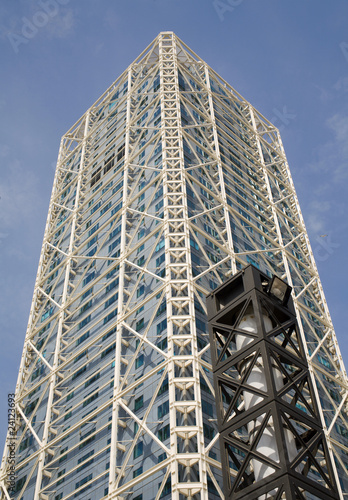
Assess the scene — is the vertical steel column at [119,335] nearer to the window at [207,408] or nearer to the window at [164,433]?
the window at [164,433]

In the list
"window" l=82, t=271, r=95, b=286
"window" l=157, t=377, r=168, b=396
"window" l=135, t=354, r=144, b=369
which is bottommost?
"window" l=157, t=377, r=168, b=396

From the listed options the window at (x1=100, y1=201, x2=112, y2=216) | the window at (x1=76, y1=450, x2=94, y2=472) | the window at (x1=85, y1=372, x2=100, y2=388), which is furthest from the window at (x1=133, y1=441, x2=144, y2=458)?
the window at (x1=100, y1=201, x2=112, y2=216)

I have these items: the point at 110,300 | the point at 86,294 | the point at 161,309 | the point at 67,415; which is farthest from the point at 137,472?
the point at 86,294

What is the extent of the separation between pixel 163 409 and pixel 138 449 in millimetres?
3505

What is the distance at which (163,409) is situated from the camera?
48969mm

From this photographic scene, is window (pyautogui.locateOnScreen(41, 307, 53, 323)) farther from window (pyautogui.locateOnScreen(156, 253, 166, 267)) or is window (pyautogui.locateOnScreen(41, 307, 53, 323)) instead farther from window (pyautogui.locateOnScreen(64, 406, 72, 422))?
window (pyautogui.locateOnScreen(156, 253, 166, 267))

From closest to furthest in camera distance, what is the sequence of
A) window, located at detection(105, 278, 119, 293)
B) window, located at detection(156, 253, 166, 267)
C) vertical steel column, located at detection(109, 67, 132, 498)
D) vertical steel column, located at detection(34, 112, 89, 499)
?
1. vertical steel column, located at detection(109, 67, 132, 498)
2. vertical steel column, located at detection(34, 112, 89, 499)
3. window, located at detection(156, 253, 166, 267)
4. window, located at detection(105, 278, 119, 293)

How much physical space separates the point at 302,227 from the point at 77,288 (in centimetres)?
3372

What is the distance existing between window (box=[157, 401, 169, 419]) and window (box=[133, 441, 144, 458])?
2.53 metres

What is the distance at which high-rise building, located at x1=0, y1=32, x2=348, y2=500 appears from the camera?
49.2m

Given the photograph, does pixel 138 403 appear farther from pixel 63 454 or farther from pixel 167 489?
pixel 63 454

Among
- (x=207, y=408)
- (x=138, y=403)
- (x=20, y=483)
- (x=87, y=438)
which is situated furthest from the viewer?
(x=20, y=483)

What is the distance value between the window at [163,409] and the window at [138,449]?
99.5 inches

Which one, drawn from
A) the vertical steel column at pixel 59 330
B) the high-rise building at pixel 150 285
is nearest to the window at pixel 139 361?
the high-rise building at pixel 150 285
